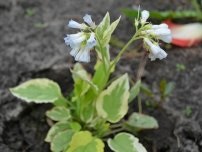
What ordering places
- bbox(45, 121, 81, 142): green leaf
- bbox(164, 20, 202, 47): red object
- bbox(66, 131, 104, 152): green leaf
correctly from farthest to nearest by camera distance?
bbox(164, 20, 202, 47): red object → bbox(45, 121, 81, 142): green leaf → bbox(66, 131, 104, 152): green leaf

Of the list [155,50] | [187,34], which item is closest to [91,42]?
[155,50]

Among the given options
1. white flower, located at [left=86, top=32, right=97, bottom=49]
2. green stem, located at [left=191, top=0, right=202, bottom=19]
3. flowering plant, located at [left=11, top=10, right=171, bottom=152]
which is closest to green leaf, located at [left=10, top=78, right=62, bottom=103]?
flowering plant, located at [left=11, top=10, right=171, bottom=152]

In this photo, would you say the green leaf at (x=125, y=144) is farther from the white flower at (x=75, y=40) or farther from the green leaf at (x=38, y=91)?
the white flower at (x=75, y=40)

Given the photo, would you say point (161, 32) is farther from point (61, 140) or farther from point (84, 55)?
point (61, 140)

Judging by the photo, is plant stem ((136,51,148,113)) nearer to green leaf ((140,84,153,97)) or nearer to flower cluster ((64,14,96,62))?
green leaf ((140,84,153,97))

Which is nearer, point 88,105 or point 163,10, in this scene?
point 88,105

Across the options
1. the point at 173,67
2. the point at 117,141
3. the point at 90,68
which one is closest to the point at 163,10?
the point at 173,67

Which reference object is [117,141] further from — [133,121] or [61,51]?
[61,51]
